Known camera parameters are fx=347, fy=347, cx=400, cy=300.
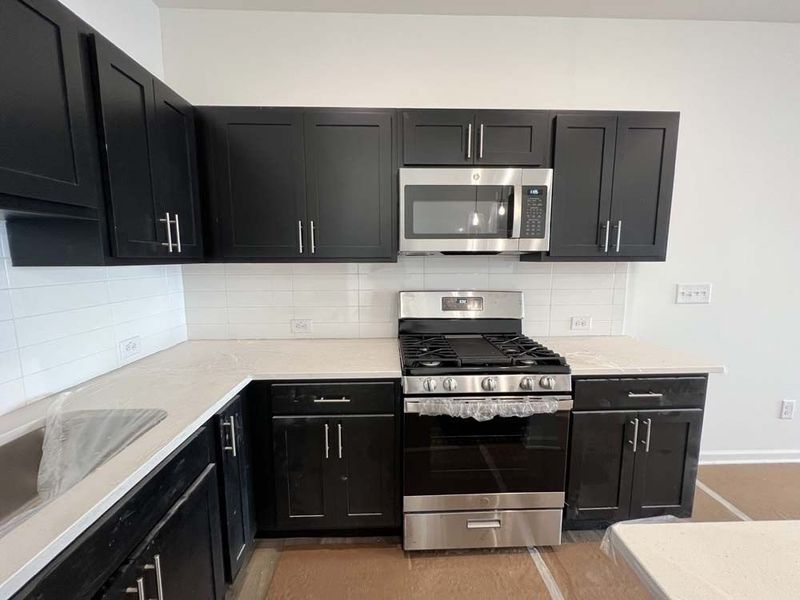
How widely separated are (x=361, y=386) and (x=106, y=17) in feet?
6.83

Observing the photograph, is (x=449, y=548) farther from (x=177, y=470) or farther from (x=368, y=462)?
(x=177, y=470)

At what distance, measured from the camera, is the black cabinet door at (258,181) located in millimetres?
1778

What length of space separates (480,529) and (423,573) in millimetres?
336

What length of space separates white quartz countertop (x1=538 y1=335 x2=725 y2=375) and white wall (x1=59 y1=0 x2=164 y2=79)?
270 cm

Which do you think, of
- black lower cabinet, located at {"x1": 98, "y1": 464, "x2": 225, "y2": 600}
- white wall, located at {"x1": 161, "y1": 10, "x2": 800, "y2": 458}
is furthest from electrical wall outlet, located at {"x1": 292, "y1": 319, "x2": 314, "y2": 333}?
white wall, located at {"x1": 161, "y1": 10, "x2": 800, "y2": 458}

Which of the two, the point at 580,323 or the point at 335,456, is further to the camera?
the point at 580,323

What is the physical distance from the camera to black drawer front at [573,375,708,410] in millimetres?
1691

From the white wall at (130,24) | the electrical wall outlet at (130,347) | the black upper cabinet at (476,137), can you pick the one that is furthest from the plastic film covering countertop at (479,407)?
the white wall at (130,24)

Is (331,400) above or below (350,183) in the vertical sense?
below

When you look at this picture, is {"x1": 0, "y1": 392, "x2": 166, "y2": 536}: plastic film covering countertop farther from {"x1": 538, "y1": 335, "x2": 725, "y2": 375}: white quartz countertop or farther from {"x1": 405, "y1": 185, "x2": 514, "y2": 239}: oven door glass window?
{"x1": 538, "y1": 335, "x2": 725, "y2": 375}: white quartz countertop

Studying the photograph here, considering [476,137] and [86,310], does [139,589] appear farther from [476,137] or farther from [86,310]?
[476,137]

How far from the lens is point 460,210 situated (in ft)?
6.04

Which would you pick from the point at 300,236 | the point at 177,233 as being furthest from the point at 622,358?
the point at 177,233

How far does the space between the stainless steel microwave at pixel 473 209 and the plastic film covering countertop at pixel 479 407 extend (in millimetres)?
775
